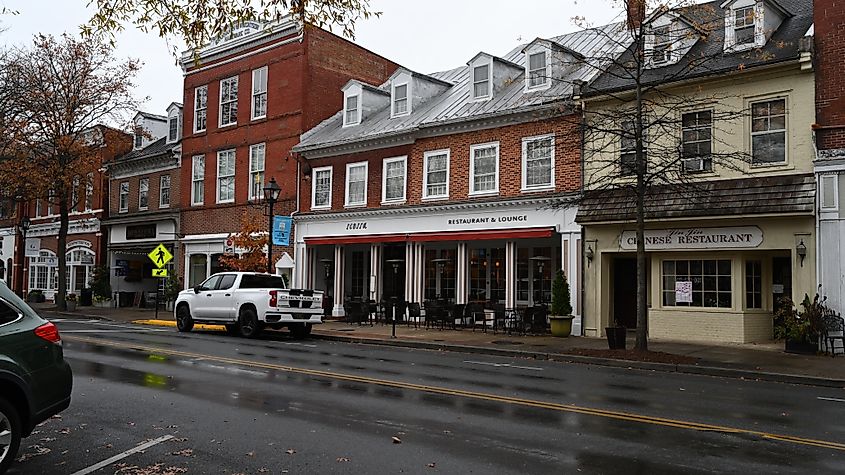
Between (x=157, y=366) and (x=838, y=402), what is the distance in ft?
36.7

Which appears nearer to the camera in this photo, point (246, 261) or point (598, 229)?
point (598, 229)

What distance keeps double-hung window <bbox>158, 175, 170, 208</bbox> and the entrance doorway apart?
23.3m

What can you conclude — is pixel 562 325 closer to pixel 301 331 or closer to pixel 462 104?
pixel 301 331

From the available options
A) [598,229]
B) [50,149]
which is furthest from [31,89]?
[598,229]

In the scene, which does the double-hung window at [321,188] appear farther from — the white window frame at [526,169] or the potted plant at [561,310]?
the potted plant at [561,310]

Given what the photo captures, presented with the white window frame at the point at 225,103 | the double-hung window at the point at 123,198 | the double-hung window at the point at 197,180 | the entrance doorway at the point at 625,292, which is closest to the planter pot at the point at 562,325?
the entrance doorway at the point at 625,292

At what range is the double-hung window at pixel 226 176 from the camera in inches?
1292

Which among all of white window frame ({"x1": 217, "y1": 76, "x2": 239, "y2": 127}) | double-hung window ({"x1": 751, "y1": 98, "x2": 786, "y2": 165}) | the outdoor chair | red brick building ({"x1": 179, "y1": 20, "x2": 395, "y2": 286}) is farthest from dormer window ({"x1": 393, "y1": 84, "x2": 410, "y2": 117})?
the outdoor chair

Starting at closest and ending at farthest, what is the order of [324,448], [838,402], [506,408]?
1. [324,448]
2. [506,408]
3. [838,402]

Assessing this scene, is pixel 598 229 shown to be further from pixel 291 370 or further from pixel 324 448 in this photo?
pixel 324 448

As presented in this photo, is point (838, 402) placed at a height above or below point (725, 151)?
below

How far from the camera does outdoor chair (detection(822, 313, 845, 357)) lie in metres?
16.1

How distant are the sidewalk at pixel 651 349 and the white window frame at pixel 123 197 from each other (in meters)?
20.0

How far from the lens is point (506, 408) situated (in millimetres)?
9297
